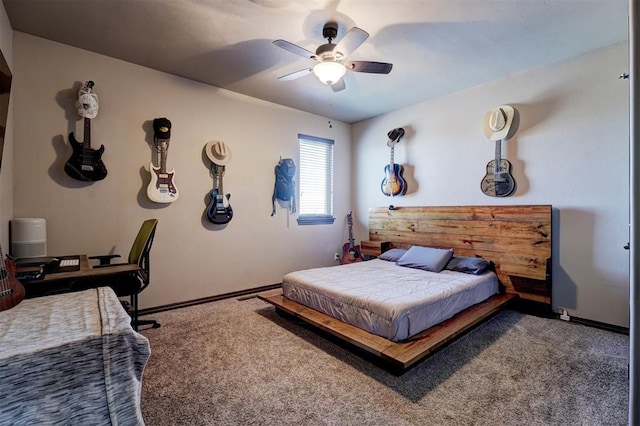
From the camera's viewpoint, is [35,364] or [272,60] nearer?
[35,364]

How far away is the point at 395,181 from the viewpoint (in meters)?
4.49

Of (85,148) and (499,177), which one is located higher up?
(85,148)

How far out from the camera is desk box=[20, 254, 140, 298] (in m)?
1.87

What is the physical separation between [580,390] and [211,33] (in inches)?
151

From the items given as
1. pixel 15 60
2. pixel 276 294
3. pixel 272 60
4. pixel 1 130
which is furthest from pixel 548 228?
pixel 15 60

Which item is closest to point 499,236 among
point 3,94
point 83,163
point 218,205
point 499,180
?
point 499,180

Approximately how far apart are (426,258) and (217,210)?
2.64 m

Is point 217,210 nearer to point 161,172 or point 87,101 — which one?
point 161,172

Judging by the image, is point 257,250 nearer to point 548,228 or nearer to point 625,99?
point 548,228

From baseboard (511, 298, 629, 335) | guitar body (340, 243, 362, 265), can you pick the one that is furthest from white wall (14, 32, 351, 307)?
baseboard (511, 298, 629, 335)

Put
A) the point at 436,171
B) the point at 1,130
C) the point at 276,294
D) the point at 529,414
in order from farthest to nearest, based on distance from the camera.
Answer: the point at 436,171 → the point at 276,294 → the point at 1,130 → the point at 529,414

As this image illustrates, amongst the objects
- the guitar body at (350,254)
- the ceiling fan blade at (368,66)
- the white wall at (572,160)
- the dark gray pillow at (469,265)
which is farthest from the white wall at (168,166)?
the white wall at (572,160)

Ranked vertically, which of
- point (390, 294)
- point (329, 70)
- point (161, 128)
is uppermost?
point (329, 70)

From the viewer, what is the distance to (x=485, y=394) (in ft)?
5.98
